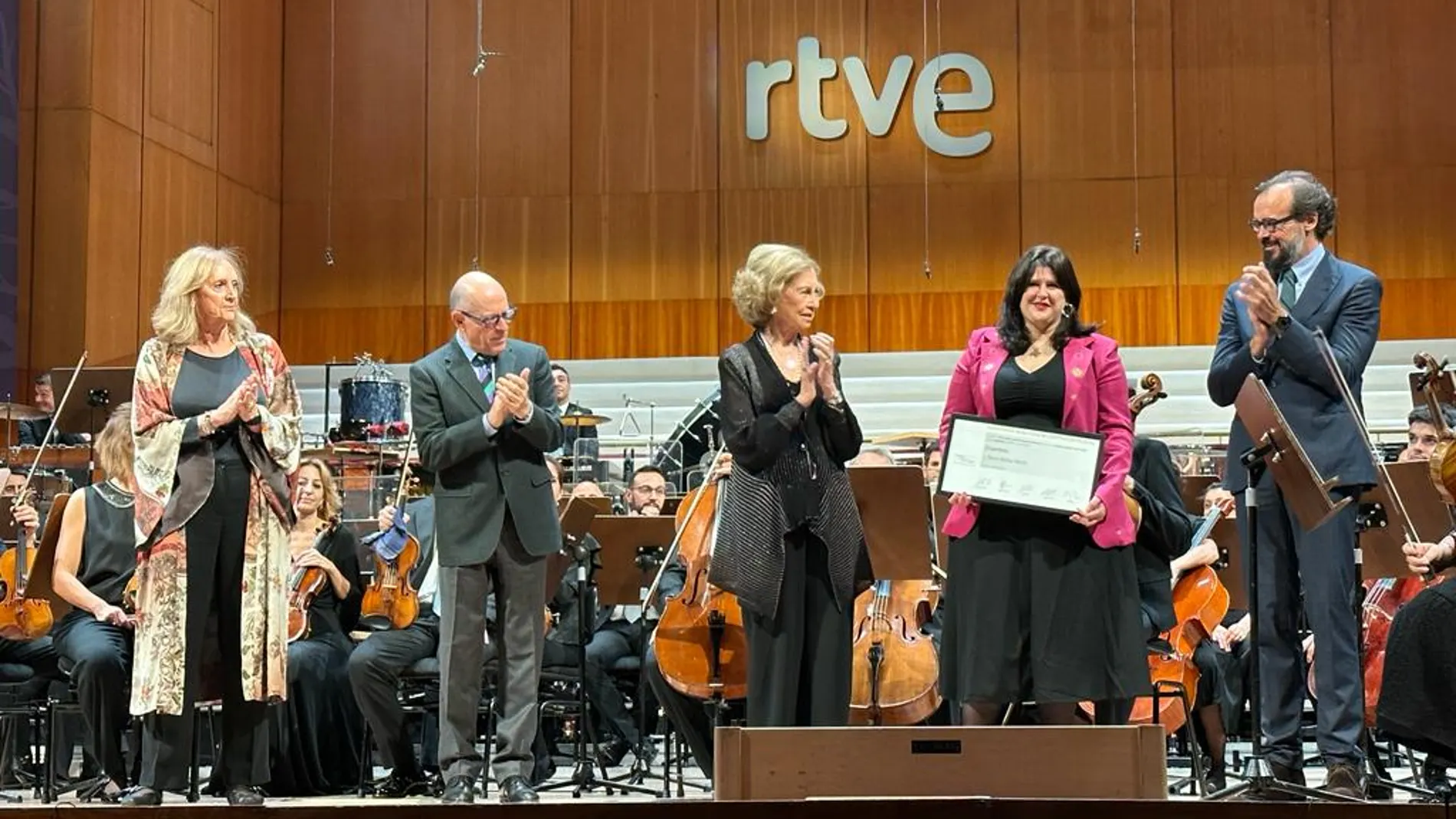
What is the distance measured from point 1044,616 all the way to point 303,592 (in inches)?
116

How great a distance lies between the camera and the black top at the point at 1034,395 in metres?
4.06

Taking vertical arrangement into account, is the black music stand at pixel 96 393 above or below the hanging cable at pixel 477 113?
below

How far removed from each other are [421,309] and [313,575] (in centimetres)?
754

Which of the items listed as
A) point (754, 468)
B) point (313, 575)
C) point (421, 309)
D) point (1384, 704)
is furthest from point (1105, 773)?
point (421, 309)

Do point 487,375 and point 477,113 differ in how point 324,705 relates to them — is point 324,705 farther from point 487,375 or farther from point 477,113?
point 477,113

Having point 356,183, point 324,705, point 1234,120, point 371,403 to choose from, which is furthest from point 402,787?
point 1234,120

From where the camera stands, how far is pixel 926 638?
502 cm

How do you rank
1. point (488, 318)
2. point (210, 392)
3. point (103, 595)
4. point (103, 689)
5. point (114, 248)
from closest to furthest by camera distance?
point (210, 392) < point (488, 318) < point (103, 689) < point (103, 595) < point (114, 248)

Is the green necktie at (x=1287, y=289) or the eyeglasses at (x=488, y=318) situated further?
the eyeglasses at (x=488, y=318)

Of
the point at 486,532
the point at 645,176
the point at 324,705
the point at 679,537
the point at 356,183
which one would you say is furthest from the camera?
the point at 356,183

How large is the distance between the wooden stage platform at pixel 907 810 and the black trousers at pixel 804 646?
3.65 ft

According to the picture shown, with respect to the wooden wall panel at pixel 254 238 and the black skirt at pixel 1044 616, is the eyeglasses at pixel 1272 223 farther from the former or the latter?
the wooden wall panel at pixel 254 238

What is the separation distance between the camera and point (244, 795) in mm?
4109

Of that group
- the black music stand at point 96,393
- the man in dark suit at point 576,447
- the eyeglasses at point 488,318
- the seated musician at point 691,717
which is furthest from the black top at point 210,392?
the man in dark suit at point 576,447
